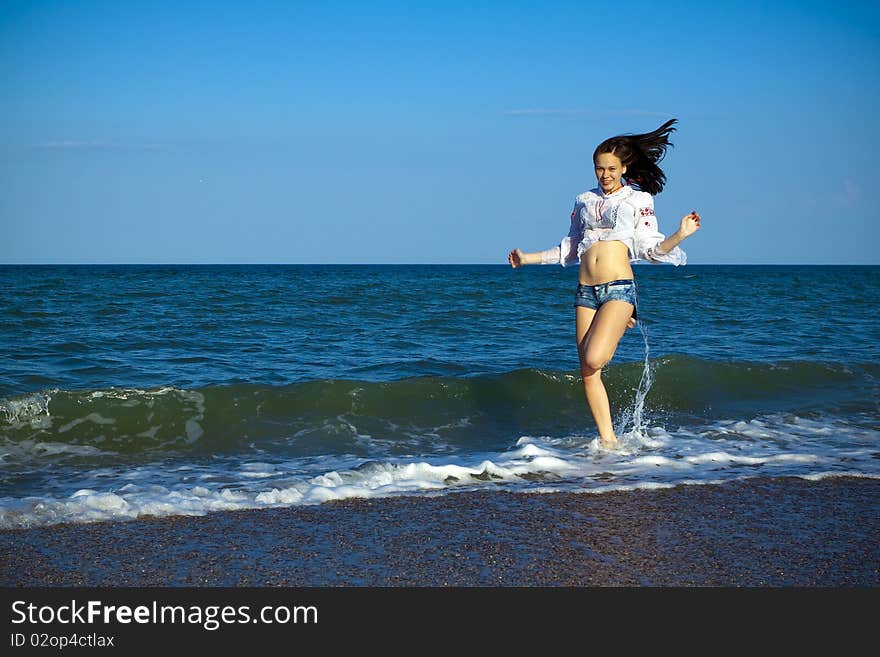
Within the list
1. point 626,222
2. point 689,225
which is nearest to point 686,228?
point 689,225

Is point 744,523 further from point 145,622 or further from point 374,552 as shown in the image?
point 145,622

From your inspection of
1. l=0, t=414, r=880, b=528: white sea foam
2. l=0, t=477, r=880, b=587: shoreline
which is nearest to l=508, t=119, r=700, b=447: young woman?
l=0, t=414, r=880, b=528: white sea foam

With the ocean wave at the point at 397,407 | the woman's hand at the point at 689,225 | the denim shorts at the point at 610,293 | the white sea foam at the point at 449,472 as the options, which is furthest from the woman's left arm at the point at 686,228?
the ocean wave at the point at 397,407

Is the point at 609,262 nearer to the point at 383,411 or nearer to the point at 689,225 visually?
the point at 689,225

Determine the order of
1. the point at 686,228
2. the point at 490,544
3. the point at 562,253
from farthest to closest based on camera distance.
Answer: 1. the point at 562,253
2. the point at 686,228
3. the point at 490,544

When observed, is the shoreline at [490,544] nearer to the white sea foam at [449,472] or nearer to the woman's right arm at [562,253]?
the white sea foam at [449,472]

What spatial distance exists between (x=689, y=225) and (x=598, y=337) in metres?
0.99

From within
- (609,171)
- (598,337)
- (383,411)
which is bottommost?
(383,411)

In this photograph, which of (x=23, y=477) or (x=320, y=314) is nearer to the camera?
(x=23, y=477)

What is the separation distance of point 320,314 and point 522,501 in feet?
45.4

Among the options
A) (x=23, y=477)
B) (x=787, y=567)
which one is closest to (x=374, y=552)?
(x=787, y=567)

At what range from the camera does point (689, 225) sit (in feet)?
18.5

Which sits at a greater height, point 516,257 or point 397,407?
point 516,257

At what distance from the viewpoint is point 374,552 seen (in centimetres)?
416
